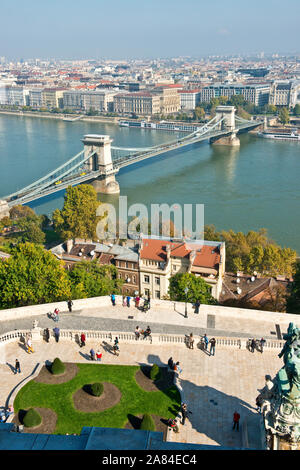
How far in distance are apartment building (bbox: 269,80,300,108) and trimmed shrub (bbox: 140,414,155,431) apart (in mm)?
90962

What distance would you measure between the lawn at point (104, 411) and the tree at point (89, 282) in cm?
496

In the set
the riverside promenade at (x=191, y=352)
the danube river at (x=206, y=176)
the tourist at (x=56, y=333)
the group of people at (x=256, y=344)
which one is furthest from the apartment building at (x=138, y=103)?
the group of people at (x=256, y=344)

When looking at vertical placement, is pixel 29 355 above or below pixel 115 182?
above

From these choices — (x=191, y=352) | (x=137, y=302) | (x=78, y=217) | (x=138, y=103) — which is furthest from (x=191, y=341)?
(x=138, y=103)

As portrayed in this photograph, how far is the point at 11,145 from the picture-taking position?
57.3m

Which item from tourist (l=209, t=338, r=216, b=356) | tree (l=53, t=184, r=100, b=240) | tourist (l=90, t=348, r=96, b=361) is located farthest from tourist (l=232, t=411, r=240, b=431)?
tree (l=53, t=184, r=100, b=240)

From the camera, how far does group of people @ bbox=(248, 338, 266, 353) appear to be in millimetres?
10383

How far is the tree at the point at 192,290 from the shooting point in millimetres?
15219

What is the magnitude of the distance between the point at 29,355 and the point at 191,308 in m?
4.63

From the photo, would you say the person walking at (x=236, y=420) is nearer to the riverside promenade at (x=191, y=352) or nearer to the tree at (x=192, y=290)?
the riverside promenade at (x=191, y=352)

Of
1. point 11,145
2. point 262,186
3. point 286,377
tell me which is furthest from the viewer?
point 11,145

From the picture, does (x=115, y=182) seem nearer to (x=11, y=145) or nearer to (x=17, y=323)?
(x=11, y=145)

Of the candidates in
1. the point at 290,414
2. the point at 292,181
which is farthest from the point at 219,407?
the point at 292,181

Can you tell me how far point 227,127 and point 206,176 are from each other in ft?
73.0
